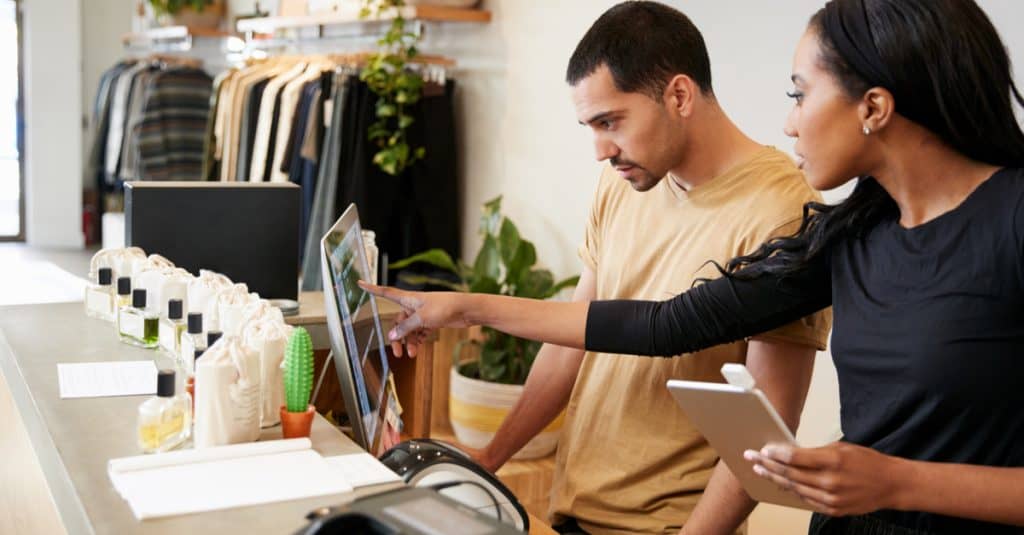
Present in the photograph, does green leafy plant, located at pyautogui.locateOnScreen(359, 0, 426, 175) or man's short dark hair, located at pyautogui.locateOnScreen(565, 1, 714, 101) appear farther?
green leafy plant, located at pyautogui.locateOnScreen(359, 0, 426, 175)

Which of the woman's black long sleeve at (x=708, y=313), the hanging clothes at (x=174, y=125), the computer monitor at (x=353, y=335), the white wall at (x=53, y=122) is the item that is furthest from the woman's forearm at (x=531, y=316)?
the white wall at (x=53, y=122)

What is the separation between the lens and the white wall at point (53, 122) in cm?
860

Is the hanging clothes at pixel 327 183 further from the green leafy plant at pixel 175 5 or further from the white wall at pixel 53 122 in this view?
the white wall at pixel 53 122

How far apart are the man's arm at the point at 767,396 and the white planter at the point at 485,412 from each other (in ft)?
7.53

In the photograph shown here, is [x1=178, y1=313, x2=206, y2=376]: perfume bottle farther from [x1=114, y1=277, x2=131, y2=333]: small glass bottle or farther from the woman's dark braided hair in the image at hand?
the woman's dark braided hair

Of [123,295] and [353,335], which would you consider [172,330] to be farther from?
[353,335]

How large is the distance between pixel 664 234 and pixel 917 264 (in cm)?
57

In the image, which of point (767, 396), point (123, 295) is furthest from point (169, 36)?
point (767, 396)

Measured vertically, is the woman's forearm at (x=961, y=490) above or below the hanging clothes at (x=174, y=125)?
above

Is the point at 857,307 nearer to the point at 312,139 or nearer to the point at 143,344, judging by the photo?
the point at 143,344

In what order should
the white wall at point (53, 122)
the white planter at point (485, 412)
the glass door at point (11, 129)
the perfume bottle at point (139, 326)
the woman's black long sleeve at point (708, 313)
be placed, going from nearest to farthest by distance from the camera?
the woman's black long sleeve at point (708, 313)
the perfume bottle at point (139, 326)
the white planter at point (485, 412)
the white wall at point (53, 122)
the glass door at point (11, 129)

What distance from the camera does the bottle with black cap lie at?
1.88 metres

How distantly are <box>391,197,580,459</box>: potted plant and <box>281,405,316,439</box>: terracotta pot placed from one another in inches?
98.1

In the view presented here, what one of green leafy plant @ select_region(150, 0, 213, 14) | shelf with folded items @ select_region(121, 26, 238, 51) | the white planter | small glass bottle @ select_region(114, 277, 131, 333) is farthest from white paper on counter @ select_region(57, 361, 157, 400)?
green leafy plant @ select_region(150, 0, 213, 14)
